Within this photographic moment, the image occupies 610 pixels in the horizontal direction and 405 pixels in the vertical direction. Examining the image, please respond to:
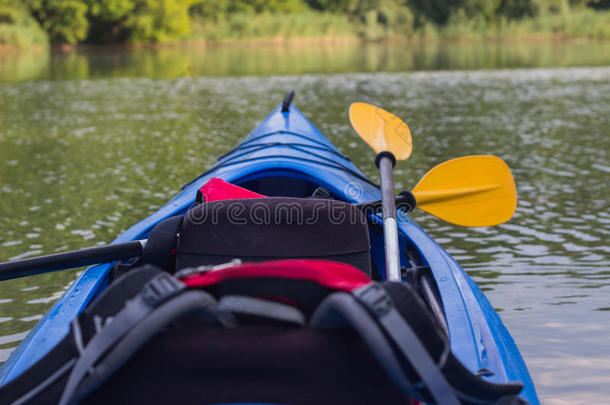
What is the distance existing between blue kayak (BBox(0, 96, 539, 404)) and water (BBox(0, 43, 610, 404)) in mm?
684

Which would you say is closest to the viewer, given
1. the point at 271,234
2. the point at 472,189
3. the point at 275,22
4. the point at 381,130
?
the point at 271,234

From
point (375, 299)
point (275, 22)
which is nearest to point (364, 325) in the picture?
point (375, 299)

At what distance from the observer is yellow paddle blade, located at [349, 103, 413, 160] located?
389 cm

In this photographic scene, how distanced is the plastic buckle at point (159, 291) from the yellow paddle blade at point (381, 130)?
244cm

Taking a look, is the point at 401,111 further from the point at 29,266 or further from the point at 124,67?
the point at 124,67

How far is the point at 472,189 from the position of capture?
10.9ft

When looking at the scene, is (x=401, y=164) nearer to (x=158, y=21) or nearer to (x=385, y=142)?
(x=385, y=142)

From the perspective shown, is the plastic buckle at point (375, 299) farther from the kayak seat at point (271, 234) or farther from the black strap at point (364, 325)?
the kayak seat at point (271, 234)

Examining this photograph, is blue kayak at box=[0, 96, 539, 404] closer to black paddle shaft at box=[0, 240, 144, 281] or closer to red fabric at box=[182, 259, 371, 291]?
black paddle shaft at box=[0, 240, 144, 281]

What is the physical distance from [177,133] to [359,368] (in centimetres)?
823

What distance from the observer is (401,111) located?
36.2ft

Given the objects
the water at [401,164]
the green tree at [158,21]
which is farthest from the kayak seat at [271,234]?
the green tree at [158,21]

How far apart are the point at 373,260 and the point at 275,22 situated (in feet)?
98.2

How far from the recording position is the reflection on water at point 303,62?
18.2 meters
